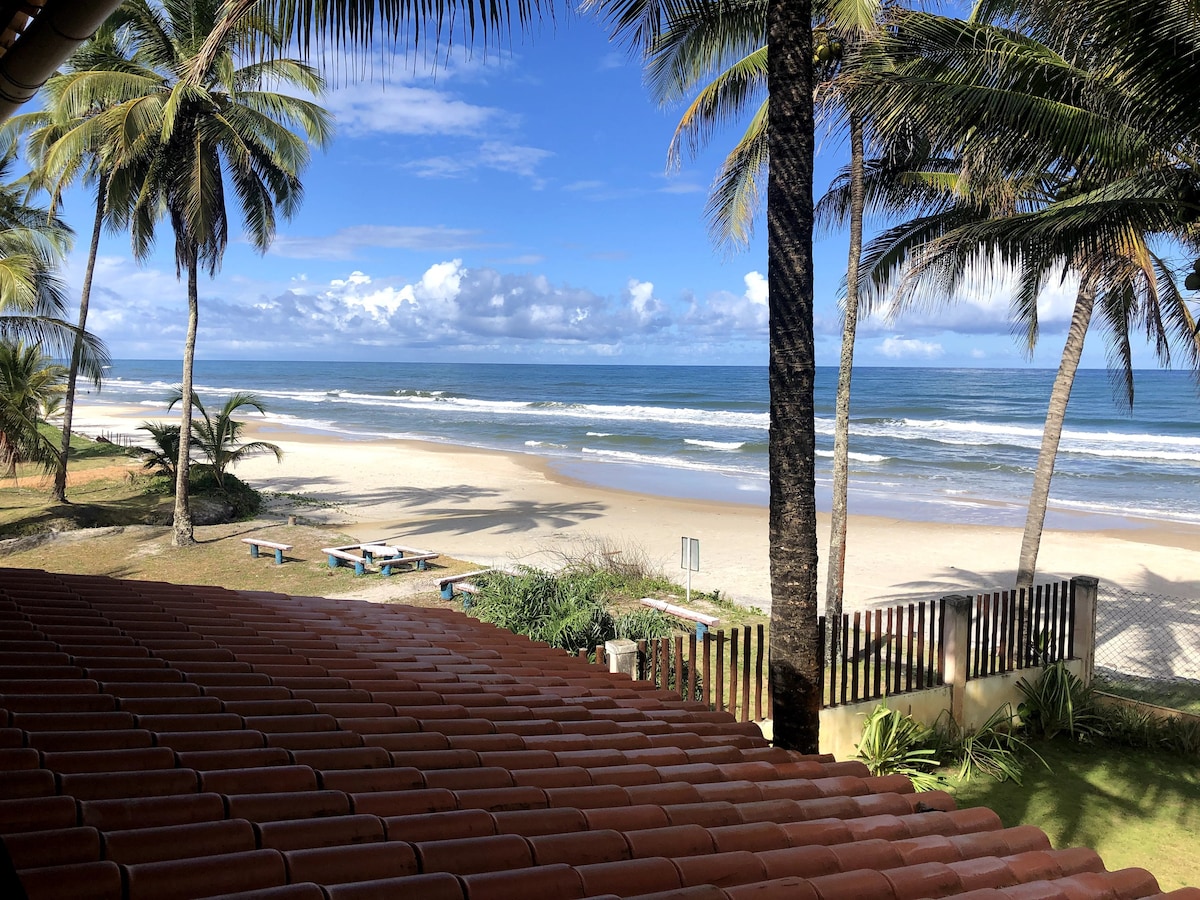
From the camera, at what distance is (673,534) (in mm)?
18391

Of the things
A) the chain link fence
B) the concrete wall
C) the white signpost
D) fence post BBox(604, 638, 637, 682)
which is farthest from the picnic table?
the chain link fence

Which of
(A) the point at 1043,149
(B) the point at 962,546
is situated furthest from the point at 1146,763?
(B) the point at 962,546

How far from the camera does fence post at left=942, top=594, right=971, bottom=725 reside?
7.77m

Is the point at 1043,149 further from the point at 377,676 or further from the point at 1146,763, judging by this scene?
the point at 377,676

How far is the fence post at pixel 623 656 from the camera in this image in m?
6.77

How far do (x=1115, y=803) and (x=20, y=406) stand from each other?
57.8 ft

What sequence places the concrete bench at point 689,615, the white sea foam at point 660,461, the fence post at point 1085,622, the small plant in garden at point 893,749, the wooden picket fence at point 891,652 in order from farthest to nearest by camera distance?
1. the white sea foam at point 660,461
2. the concrete bench at point 689,615
3. the fence post at point 1085,622
4. the small plant in garden at point 893,749
5. the wooden picket fence at point 891,652

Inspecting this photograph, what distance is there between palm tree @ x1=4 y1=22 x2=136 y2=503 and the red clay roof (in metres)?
12.3

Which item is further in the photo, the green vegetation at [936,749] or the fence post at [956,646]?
the fence post at [956,646]

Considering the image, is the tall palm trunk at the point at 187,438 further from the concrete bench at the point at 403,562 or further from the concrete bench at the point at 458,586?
the concrete bench at the point at 458,586

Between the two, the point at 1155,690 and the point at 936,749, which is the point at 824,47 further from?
the point at 1155,690

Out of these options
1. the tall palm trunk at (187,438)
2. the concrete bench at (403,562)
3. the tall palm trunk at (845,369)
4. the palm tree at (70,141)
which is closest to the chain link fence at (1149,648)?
the tall palm trunk at (845,369)

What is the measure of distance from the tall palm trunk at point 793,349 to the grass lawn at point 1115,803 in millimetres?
2972

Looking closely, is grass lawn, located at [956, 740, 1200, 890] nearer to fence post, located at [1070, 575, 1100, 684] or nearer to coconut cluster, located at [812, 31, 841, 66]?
fence post, located at [1070, 575, 1100, 684]
